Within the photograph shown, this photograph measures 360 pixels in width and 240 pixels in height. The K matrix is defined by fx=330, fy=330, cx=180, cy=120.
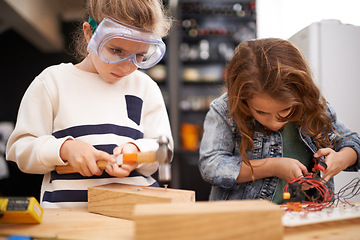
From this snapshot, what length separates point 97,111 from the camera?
120cm

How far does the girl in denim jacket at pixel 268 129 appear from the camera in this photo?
44.9 inches

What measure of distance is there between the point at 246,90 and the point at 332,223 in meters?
0.53

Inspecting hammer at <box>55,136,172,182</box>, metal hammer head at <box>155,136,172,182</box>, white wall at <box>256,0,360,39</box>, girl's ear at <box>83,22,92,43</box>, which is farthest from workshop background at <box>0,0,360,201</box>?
metal hammer head at <box>155,136,172,182</box>

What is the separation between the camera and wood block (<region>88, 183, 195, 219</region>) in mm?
831

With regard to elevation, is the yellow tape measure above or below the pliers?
above

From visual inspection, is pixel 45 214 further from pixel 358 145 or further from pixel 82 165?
pixel 358 145

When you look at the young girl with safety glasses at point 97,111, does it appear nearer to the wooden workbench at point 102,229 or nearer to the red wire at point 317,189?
the wooden workbench at point 102,229

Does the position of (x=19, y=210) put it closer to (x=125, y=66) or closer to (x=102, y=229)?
(x=102, y=229)

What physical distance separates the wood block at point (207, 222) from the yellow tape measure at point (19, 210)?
32cm

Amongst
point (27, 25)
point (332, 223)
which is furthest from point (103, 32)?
point (27, 25)

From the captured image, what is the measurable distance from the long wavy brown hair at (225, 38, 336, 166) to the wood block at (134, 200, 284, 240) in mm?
568

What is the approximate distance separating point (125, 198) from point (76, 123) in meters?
0.41

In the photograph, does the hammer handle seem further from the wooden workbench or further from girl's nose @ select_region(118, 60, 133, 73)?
girl's nose @ select_region(118, 60, 133, 73)

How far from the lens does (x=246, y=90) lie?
1170 millimetres
